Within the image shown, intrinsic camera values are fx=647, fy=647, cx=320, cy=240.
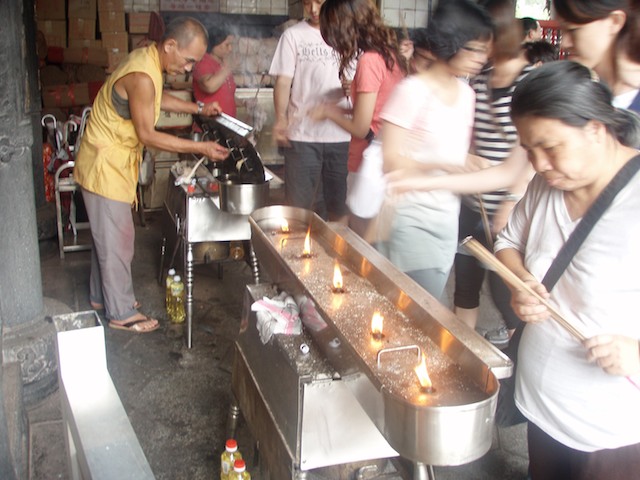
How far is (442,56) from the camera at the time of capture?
2.48 metres

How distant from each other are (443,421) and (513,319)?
1.85 metres

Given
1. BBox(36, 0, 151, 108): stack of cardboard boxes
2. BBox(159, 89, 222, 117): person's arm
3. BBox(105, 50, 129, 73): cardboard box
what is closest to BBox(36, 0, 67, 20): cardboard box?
BBox(36, 0, 151, 108): stack of cardboard boxes

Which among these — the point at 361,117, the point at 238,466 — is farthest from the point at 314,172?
the point at 238,466

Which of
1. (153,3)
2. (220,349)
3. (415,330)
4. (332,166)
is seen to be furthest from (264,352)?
(153,3)

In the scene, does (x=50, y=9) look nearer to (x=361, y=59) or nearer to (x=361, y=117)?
(x=361, y=59)

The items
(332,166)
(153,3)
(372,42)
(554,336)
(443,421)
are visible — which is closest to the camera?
(443,421)

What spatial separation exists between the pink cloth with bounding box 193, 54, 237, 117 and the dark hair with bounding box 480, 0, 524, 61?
11.6 ft

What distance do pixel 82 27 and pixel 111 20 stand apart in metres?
0.38

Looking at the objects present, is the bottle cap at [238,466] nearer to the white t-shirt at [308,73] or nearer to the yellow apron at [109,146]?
the yellow apron at [109,146]

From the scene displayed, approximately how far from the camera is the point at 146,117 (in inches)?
156

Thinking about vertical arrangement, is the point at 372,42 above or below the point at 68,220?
above

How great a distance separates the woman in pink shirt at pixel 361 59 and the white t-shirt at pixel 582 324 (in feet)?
4.86

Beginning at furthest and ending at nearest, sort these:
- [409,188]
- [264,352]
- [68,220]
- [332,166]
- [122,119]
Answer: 1. [68,220]
2. [332,166]
3. [122,119]
4. [264,352]
5. [409,188]

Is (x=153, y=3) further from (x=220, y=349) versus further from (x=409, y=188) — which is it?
(x=409, y=188)
